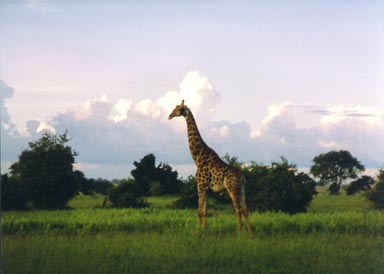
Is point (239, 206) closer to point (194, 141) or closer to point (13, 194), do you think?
point (194, 141)

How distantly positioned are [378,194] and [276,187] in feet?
38.1

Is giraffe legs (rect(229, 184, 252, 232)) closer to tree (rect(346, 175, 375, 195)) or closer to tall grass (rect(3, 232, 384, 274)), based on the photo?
tall grass (rect(3, 232, 384, 274))

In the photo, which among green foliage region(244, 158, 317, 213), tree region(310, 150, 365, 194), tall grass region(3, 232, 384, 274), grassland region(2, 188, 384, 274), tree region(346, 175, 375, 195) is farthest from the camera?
tree region(310, 150, 365, 194)

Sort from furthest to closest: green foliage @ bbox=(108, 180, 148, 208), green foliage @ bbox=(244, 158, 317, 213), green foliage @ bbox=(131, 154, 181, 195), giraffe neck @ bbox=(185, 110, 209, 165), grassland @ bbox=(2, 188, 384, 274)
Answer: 1. green foliage @ bbox=(131, 154, 181, 195)
2. green foliage @ bbox=(108, 180, 148, 208)
3. green foliage @ bbox=(244, 158, 317, 213)
4. giraffe neck @ bbox=(185, 110, 209, 165)
5. grassland @ bbox=(2, 188, 384, 274)

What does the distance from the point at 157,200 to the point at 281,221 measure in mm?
12435

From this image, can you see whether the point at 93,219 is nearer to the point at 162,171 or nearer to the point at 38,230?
the point at 38,230

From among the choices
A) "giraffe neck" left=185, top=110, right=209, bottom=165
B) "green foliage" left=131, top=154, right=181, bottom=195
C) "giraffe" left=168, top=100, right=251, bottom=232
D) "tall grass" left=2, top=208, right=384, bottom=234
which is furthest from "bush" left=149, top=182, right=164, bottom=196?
"giraffe neck" left=185, top=110, right=209, bottom=165

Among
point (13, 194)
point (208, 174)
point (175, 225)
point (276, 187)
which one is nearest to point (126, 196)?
point (13, 194)

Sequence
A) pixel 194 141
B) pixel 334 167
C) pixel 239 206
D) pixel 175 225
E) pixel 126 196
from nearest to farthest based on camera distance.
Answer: pixel 239 206 → pixel 194 141 → pixel 175 225 → pixel 126 196 → pixel 334 167

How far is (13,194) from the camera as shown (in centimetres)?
2528

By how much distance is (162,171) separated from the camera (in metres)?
29.7

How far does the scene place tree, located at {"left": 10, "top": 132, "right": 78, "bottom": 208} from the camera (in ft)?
84.1

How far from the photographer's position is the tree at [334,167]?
5437cm

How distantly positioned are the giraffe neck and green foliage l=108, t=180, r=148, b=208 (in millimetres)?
9448
